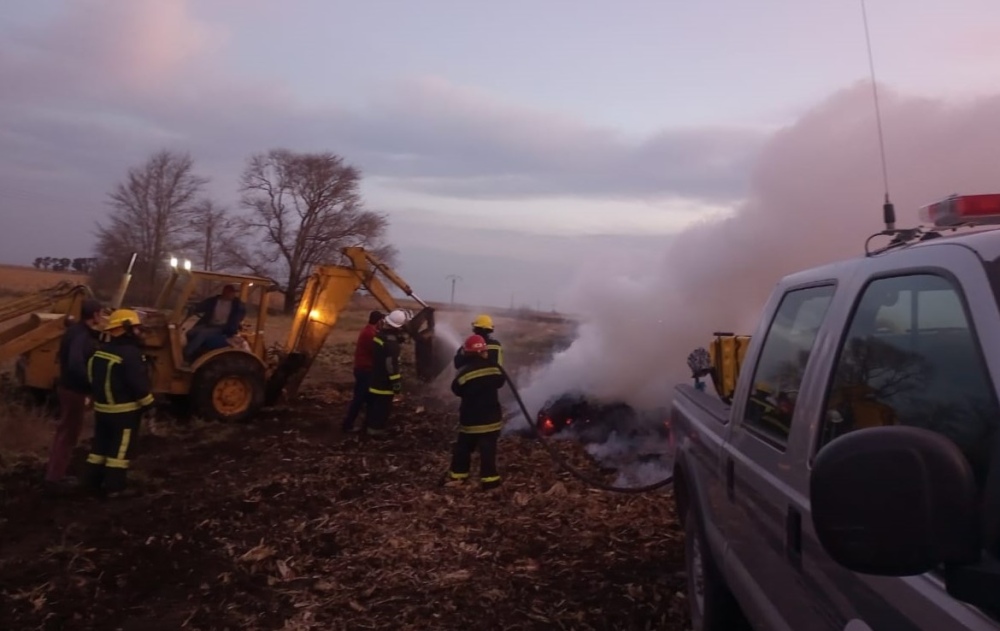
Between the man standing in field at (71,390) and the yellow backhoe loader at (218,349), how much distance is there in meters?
2.94

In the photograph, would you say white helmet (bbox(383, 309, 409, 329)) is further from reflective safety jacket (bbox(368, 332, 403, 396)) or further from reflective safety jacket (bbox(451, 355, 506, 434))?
reflective safety jacket (bbox(451, 355, 506, 434))

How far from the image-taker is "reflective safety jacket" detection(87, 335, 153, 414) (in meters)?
7.94

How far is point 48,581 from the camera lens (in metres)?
5.83

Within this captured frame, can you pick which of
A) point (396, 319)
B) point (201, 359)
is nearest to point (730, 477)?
point (396, 319)

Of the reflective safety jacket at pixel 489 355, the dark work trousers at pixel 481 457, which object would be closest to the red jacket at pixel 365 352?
the reflective safety jacket at pixel 489 355

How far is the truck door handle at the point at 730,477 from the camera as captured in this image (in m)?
3.34

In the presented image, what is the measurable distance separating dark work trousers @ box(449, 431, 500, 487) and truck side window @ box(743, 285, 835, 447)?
5534 millimetres

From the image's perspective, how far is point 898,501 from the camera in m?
1.56

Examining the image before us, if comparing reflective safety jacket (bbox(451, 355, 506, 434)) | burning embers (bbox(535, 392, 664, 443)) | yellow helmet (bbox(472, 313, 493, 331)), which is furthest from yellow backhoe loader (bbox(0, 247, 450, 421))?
reflective safety jacket (bbox(451, 355, 506, 434))

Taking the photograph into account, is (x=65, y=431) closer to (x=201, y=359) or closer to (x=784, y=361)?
(x=201, y=359)

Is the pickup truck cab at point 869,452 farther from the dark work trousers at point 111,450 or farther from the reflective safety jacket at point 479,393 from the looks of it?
the dark work trousers at point 111,450

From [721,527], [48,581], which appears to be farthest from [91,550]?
[721,527]

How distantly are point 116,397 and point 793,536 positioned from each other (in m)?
7.11

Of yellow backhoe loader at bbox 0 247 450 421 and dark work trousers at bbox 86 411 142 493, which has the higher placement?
yellow backhoe loader at bbox 0 247 450 421
